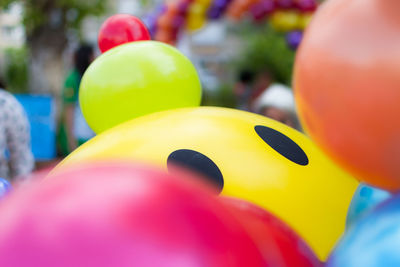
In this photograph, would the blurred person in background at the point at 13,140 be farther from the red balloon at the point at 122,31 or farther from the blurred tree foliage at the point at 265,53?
the blurred tree foliage at the point at 265,53

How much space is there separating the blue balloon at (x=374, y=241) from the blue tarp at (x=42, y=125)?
6259 mm

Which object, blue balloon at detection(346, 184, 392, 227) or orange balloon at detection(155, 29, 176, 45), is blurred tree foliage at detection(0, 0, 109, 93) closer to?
orange balloon at detection(155, 29, 176, 45)

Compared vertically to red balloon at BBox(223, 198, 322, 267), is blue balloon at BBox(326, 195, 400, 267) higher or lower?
higher

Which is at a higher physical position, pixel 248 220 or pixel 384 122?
pixel 384 122

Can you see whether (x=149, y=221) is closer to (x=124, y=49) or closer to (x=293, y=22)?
(x=124, y=49)

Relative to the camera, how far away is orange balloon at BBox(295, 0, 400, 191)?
691 millimetres

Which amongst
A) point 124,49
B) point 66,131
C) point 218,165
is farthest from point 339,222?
point 66,131

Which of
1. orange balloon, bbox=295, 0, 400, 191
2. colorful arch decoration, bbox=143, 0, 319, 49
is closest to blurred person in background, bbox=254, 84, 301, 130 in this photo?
orange balloon, bbox=295, 0, 400, 191

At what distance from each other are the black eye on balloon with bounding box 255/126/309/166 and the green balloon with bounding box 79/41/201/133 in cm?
29

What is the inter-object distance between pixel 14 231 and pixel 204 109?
92 cm

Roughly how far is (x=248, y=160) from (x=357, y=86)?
2.02ft

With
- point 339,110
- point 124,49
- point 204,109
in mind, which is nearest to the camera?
point 339,110

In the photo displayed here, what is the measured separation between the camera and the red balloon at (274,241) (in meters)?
0.80

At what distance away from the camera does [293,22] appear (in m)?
→ 6.40
